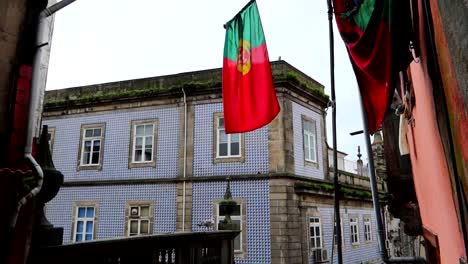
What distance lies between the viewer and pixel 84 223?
15.8 meters

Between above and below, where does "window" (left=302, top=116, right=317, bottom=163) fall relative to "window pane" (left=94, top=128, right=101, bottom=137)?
below

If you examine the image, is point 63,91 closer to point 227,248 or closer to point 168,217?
point 168,217

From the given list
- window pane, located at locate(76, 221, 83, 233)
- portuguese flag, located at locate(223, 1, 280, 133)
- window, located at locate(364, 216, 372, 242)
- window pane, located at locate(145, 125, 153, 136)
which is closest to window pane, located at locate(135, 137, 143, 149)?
window pane, located at locate(145, 125, 153, 136)

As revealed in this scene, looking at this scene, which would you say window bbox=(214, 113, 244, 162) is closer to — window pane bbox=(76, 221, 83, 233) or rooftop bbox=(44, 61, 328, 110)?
rooftop bbox=(44, 61, 328, 110)

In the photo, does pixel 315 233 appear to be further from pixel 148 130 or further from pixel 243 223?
pixel 148 130

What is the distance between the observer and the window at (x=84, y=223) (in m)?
15.5

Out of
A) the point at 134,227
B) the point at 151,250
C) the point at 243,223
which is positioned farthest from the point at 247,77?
the point at 134,227

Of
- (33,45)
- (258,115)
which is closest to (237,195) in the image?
(258,115)

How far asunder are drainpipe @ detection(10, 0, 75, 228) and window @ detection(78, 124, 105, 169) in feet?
40.8

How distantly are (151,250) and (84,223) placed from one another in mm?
11985

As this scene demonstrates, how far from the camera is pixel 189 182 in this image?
14.5 metres

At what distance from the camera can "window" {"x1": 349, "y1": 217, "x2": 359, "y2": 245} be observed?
17188 millimetres

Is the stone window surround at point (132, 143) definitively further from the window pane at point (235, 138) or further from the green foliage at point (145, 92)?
the window pane at point (235, 138)

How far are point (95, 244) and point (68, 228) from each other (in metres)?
13.2
